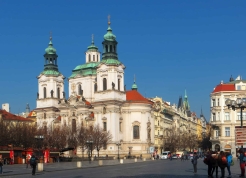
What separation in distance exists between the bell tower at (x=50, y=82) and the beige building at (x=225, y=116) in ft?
134

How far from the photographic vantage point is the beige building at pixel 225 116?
95.9m

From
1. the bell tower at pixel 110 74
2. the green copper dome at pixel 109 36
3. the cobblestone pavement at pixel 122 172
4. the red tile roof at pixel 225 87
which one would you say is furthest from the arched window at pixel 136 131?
the cobblestone pavement at pixel 122 172

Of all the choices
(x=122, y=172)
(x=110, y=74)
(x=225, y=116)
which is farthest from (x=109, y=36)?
(x=122, y=172)

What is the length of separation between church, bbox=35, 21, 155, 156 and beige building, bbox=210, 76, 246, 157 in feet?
56.3

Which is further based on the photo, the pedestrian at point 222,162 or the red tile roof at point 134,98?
the red tile roof at point 134,98

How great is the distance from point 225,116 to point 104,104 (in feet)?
88.6

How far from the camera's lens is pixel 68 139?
10306cm

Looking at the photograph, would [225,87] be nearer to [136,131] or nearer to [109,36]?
[136,131]

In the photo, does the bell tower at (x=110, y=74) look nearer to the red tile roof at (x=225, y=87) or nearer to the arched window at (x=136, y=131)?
the arched window at (x=136, y=131)

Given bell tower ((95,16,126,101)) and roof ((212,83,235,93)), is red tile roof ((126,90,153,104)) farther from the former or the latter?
roof ((212,83,235,93))

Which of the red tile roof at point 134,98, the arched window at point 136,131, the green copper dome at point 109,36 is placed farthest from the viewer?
the green copper dome at point 109,36

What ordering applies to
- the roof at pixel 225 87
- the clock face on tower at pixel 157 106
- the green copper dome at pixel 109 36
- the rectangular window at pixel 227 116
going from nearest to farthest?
the rectangular window at pixel 227 116, the roof at pixel 225 87, the green copper dome at pixel 109 36, the clock face on tower at pixel 157 106

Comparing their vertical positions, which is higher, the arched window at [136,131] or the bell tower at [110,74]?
the bell tower at [110,74]

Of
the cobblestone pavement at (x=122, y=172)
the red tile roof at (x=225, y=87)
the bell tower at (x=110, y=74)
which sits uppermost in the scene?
the bell tower at (x=110, y=74)
